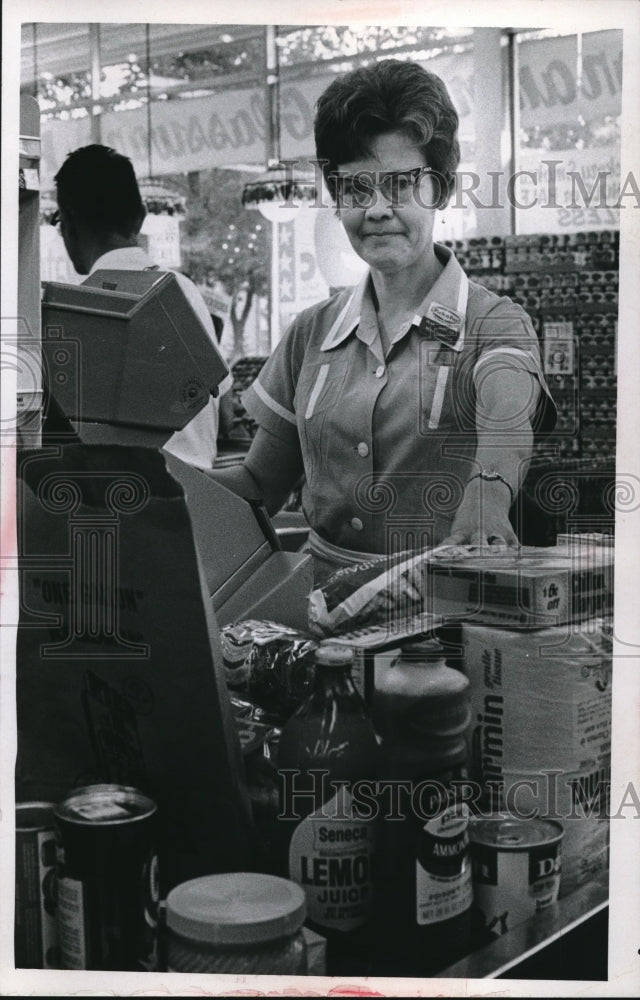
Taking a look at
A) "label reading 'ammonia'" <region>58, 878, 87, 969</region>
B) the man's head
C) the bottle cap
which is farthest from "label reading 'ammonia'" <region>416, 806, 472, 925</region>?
the man's head

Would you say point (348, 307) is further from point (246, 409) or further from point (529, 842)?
point (529, 842)

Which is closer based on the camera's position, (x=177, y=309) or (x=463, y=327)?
(x=177, y=309)

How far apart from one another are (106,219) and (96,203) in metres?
0.03

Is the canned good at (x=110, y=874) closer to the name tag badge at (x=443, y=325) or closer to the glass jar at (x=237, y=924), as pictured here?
the glass jar at (x=237, y=924)

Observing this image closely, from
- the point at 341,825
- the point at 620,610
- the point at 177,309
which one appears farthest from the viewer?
the point at 620,610

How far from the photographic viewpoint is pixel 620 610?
1873mm

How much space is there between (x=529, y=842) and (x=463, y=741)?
0.18 metres

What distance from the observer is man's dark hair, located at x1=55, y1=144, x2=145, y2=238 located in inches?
74.1

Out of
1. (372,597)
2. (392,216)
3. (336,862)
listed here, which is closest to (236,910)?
(336,862)

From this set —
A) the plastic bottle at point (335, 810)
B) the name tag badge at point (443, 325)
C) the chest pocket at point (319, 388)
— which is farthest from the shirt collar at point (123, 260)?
the plastic bottle at point (335, 810)

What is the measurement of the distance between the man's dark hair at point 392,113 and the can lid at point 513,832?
40.1 inches

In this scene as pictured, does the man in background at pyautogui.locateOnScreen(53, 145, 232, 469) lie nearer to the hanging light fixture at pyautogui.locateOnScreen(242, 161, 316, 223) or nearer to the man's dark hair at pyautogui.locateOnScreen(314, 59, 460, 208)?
the hanging light fixture at pyautogui.locateOnScreen(242, 161, 316, 223)

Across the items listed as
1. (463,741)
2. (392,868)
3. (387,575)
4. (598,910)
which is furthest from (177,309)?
(598,910)

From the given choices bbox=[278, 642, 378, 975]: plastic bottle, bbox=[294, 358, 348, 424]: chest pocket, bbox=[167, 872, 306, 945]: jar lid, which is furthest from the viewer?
bbox=[294, 358, 348, 424]: chest pocket
